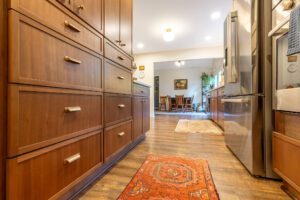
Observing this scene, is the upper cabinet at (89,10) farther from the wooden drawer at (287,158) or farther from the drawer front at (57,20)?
the wooden drawer at (287,158)

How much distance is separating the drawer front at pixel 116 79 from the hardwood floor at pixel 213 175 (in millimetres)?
734

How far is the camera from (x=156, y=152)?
1797 mm

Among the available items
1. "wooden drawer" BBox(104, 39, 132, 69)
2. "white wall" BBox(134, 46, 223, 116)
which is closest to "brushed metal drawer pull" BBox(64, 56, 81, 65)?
"wooden drawer" BBox(104, 39, 132, 69)

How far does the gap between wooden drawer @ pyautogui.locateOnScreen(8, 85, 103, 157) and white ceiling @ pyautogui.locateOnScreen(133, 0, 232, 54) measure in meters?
2.65

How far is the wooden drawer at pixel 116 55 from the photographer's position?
128 cm

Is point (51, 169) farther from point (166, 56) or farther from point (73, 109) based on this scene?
point (166, 56)

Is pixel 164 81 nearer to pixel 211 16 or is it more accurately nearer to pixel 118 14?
pixel 211 16

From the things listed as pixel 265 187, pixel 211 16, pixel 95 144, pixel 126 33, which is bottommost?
pixel 265 187

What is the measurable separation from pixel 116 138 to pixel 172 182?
2.08ft

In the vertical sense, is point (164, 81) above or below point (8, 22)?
above

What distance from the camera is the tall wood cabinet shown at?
0.58m

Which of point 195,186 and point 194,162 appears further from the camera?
point 194,162

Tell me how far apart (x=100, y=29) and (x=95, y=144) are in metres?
0.90

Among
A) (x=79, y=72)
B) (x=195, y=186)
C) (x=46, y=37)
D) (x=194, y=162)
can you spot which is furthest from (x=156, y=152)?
(x=46, y=37)
